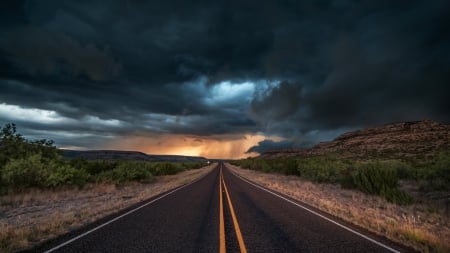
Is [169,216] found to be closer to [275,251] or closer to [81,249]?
[81,249]

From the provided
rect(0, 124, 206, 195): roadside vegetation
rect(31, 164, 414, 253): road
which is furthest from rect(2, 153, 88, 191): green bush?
rect(31, 164, 414, 253): road

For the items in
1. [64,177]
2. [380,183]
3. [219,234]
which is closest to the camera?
[219,234]

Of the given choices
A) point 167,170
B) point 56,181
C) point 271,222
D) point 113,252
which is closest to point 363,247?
point 271,222

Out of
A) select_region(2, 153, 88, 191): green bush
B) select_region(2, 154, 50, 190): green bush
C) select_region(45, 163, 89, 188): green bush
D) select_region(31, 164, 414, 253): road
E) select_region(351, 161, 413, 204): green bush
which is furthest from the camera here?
select_region(45, 163, 89, 188): green bush

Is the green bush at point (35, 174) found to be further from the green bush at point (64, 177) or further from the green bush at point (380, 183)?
the green bush at point (380, 183)

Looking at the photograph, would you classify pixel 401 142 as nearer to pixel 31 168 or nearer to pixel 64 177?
pixel 64 177

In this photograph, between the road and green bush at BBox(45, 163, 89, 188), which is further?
green bush at BBox(45, 163, 89, 188)

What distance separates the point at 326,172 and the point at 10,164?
27947 mm

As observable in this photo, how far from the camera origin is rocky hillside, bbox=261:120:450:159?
64.0 m

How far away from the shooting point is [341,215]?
406 inches

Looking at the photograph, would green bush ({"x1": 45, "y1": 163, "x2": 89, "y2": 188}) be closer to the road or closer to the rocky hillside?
the road

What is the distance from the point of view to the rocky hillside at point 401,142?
63981 millimetres

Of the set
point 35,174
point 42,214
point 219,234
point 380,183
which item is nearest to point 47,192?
point 35,174

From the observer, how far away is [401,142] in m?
84.1
